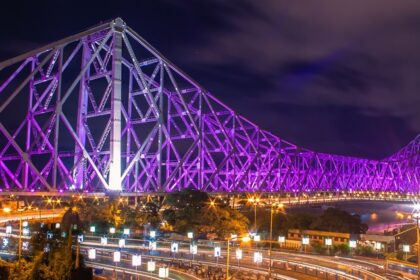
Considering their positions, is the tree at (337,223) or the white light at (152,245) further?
the tree at (337,223)

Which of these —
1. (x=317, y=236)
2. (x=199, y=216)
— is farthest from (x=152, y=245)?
(x=317, y=236)

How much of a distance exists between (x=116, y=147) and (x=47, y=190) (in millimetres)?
9023

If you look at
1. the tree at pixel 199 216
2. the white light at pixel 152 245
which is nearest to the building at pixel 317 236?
the tree at pixel 199 216

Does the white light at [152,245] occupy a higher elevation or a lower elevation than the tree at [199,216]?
lower

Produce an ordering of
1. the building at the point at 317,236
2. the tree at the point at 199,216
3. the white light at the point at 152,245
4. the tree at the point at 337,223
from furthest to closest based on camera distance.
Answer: the tree at the point at 337,223
the tree at the point at 199,216
the building at the point at 317,236
the white light at the point at 152,245

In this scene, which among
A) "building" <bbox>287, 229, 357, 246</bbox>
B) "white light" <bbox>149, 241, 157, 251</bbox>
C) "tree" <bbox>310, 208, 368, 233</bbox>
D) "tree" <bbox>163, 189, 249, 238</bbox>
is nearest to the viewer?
"white light" <bbox>149, 241, 157, 251</bbox>

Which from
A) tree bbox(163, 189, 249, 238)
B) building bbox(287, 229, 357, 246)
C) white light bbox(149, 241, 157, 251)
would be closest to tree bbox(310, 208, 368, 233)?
building bbox(287, 229, 357, 246)

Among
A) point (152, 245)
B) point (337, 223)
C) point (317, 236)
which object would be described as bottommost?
point (152, 245)

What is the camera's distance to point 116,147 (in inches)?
2532

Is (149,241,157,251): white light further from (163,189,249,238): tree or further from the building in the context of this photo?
the building

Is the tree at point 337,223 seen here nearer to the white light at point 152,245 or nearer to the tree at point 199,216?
the tree at point 199,216

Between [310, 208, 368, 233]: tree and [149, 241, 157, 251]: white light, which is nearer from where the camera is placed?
[149, 241, 157, 251]: white light

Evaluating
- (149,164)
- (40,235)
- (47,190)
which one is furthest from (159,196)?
(40,235)

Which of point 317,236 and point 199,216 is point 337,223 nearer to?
point 317,236
